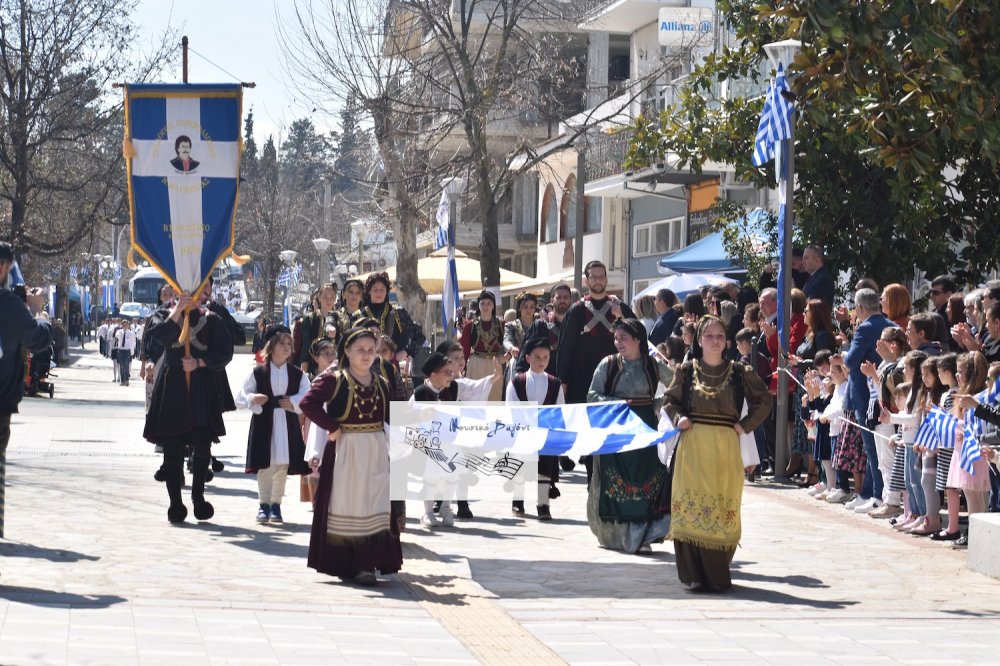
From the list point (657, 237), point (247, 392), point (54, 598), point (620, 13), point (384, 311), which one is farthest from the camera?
point (620, 13)

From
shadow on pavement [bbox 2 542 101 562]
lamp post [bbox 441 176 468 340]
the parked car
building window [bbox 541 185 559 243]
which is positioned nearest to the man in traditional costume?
shadow on pavement [bbox 2 542 101 562]

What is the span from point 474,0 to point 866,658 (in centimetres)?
2618

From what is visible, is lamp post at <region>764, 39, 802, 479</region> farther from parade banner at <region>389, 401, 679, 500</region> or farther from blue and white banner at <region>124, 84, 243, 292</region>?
blue and white banner at <region>124, 84, 243, 292</region>

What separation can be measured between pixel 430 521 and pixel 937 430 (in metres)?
4.13

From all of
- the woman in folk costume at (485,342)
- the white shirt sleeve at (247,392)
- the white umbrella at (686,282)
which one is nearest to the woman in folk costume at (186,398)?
the white shirt sleeve at (247,392)

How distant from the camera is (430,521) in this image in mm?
13102

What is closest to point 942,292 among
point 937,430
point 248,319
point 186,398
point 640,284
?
point 937,430

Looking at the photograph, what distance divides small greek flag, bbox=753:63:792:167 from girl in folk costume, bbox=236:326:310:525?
6333 mm

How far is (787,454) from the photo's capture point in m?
17.3

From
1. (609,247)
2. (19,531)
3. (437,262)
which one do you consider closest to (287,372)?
(19,531)

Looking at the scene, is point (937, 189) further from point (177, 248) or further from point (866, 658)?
point (866, 658)

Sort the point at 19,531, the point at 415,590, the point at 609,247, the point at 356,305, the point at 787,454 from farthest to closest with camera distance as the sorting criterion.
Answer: the point at 609,247
the point at 787,454
the point at 356,305
the point at 19,531
the point at 415,590

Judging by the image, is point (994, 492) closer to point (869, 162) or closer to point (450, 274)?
point (869, 162)

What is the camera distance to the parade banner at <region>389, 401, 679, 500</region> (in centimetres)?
1105
